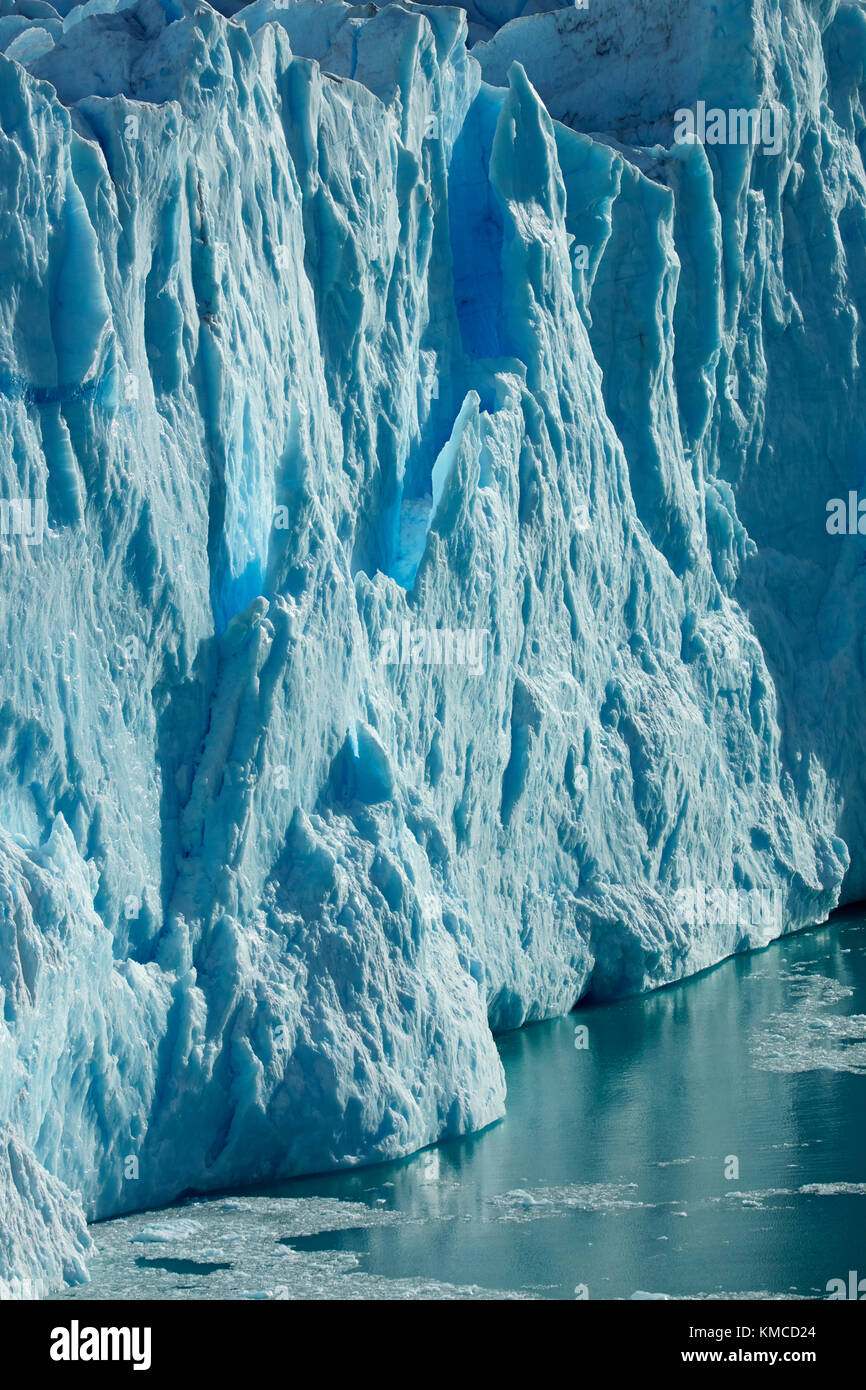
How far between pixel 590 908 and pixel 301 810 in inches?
149

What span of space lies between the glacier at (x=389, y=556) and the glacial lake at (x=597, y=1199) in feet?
1.18

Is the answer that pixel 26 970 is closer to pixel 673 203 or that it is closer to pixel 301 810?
pixel 301 810

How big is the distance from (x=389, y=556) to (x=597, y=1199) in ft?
14.8

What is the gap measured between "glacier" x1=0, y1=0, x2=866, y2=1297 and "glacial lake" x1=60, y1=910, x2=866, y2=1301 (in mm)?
359

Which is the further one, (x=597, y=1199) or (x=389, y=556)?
(x=389, y=556)

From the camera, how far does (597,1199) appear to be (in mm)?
11398

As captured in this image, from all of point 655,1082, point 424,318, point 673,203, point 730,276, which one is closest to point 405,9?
point 424,318

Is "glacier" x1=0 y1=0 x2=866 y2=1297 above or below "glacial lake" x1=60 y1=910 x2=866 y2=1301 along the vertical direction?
above

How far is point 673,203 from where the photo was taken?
55.9ft

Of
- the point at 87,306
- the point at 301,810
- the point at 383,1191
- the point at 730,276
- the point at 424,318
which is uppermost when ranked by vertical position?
the point at 730,276

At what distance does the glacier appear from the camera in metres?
10.9

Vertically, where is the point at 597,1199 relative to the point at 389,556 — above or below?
below

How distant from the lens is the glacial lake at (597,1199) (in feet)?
33.4

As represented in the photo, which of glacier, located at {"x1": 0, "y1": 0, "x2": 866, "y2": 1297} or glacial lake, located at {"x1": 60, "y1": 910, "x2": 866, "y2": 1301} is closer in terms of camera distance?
glacial lake, located at {"x1": 60, "y1": 910, "x2": 866, "y2": 1301}
